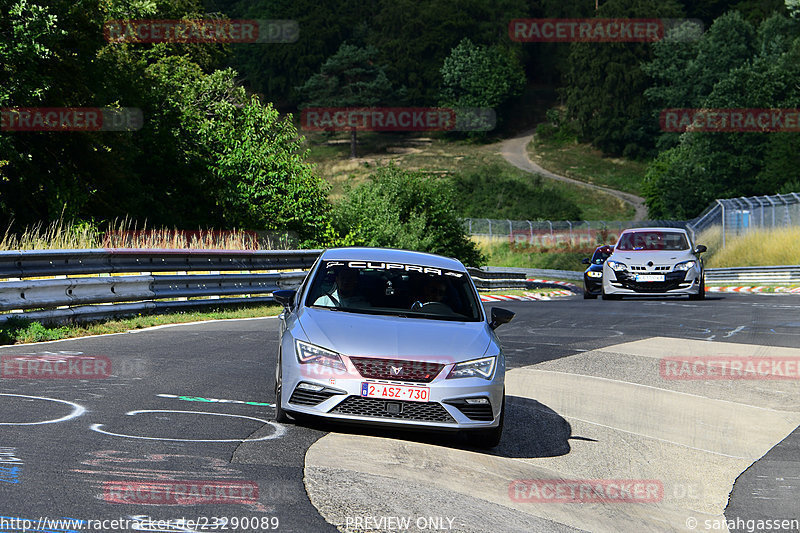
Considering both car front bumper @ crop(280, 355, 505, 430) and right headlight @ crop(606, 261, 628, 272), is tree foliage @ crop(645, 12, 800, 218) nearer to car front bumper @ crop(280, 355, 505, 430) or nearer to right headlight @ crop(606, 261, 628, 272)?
right headlight @ crop(606, 261, 628, 272)

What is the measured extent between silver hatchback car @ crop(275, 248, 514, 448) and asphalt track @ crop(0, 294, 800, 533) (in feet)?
0.80

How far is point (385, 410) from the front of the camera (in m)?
7.47

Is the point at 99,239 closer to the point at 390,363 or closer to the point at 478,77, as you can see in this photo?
the point at 390,363

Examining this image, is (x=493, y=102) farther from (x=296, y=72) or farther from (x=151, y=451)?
(x=151, y=451)

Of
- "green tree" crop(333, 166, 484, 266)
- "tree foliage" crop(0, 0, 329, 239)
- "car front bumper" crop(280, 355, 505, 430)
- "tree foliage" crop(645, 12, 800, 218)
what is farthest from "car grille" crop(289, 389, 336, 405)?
"tree foliage" crop(645, 12, 800, 218)

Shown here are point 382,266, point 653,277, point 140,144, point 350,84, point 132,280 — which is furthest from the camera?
point 350,84

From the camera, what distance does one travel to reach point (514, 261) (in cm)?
6619

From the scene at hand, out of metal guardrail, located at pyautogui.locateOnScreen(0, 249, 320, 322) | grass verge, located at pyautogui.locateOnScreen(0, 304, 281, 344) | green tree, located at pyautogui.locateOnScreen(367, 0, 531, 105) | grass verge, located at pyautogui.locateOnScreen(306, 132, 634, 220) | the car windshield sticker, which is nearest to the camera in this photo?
the car windshield sticker

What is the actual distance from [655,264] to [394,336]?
17.4 meters

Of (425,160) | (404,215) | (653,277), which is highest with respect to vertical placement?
(425,160)

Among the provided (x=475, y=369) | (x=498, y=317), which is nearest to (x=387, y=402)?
(x=475, y=369)

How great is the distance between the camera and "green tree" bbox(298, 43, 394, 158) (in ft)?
386

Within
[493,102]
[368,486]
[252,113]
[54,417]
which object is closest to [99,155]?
[252,113]

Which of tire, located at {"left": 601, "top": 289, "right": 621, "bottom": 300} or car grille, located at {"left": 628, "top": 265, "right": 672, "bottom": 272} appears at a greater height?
car grille, located at {"left": 628, "top": 265, "right": 672, "bottom": 272}
